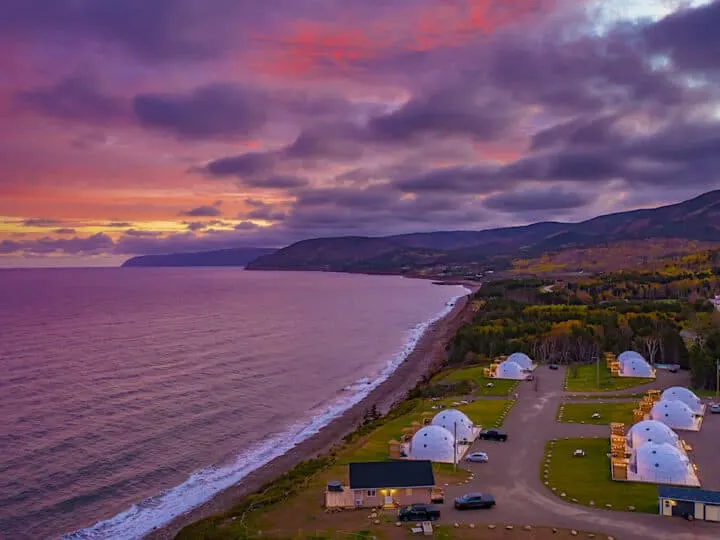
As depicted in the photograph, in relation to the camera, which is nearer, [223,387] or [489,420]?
[489,420]

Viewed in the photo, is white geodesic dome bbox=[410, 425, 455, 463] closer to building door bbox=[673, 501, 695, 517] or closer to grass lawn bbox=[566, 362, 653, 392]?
building door bbox=[673, 501, 695, 517]

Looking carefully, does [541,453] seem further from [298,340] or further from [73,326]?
[73,326]

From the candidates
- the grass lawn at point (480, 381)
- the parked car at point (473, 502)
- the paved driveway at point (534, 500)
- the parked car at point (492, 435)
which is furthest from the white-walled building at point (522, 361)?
the parked car at point (473, 502)

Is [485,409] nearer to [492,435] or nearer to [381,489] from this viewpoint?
[492,435]

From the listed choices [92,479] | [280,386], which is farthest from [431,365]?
[92,479]

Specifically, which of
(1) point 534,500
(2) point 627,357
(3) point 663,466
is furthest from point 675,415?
(2) point 627,357
